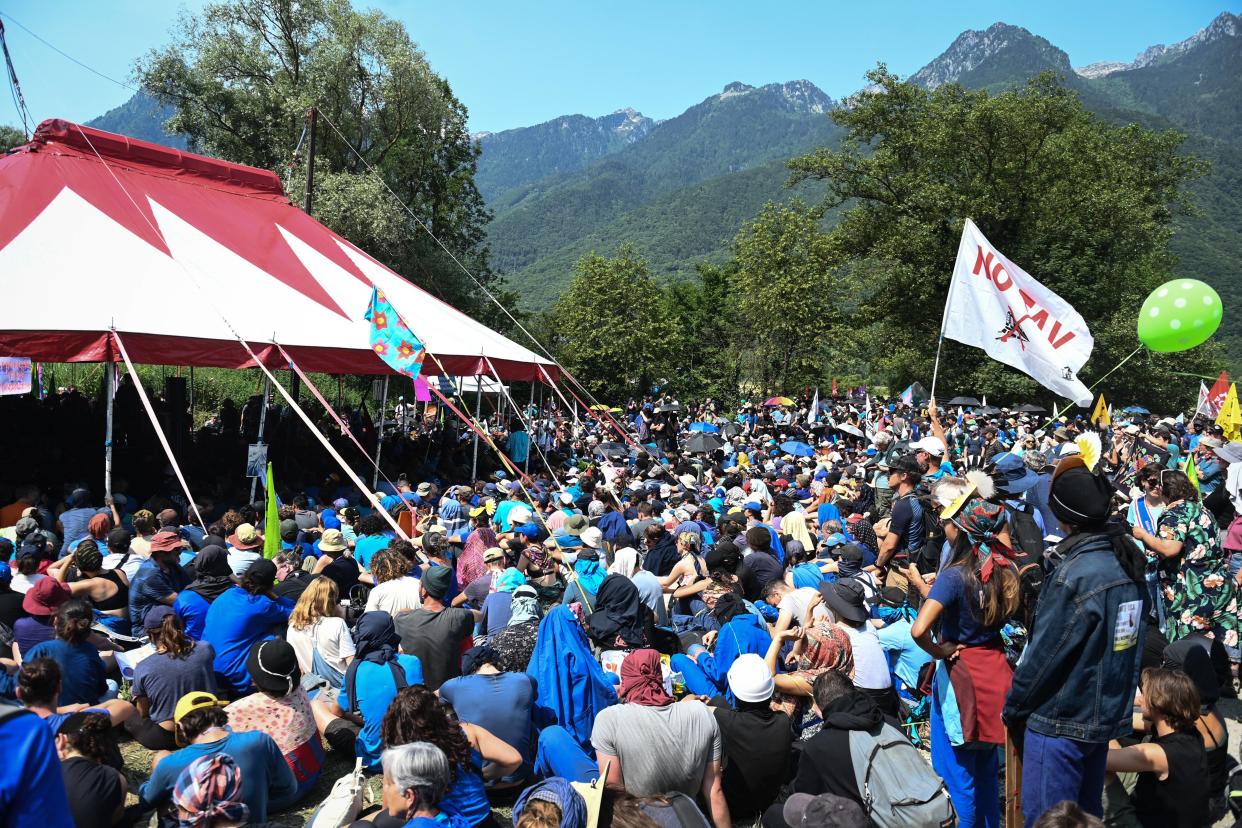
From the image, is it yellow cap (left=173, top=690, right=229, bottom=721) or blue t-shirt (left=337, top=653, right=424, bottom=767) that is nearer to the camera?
yellow cap (left=173, top=690, right=229, bottom=721)

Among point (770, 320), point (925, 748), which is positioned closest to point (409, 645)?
point (925, 748)

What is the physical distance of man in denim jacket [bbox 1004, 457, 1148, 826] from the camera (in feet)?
8.90

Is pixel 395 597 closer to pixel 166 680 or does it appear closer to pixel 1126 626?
pixel 166 680

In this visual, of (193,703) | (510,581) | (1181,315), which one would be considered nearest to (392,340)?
(510,581)

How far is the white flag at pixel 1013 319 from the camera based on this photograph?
24.5ft

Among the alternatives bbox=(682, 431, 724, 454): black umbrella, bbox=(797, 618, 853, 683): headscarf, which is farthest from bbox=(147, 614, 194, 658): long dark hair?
bbox=(682, 431, 724, 454): black umbrella

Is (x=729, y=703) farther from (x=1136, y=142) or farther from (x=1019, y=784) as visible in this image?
(x=1136, y=142)

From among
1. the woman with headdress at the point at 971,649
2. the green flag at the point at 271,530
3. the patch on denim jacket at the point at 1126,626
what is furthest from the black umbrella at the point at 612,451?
the patch on denim jacket at the point at 1126,626

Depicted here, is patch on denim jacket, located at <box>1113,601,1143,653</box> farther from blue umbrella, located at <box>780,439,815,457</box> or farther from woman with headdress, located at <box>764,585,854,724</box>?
blue umbrella, located at <box>780,439,815,457</box>

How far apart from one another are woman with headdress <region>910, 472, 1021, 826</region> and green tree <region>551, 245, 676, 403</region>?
3194 cm

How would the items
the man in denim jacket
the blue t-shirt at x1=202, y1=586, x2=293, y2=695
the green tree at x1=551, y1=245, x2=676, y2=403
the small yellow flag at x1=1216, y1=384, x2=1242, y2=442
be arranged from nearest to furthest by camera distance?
the man in denim jacket, the blue t-shirt at x1=202, y1=586, x2=293, y2=695, the small yellow flag at x1=1216, y1=384, x2=1242, y2=442, the green tree at x1=551, y1=245, x2=676, y2=403

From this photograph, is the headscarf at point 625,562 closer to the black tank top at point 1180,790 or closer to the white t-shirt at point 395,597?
the white t-shirt at point 395,597

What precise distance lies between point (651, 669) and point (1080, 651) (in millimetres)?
2245

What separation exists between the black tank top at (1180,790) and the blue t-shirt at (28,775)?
3.92m
